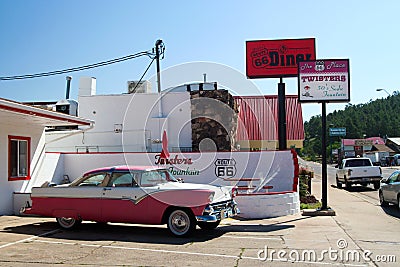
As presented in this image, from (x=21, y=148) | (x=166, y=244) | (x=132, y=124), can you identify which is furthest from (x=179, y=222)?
(x=132, y=124)

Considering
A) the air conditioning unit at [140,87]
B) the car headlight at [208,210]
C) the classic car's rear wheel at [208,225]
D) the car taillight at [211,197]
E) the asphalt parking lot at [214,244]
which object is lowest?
the asphalt parking lot at [214,244]

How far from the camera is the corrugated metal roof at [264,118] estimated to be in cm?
2455

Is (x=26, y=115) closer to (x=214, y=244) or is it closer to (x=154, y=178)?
(x=154, y=178)

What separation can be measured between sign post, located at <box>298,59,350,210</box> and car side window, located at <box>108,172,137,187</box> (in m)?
6.57

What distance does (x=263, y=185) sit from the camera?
17125mm

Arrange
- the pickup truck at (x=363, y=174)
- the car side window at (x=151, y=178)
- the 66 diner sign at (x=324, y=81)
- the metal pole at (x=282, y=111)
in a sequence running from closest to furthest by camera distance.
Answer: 1. the car side window at (x=151, y=178)
2. the 66 diner sign at (x=324, y=81)
3. the metal pole at (x=282, y=111)
4. the pickup truck at (x=363, y=174)

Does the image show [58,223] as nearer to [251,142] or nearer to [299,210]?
[299,210]

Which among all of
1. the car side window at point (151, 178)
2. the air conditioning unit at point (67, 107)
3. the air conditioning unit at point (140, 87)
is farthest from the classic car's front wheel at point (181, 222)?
the air conditioning unit at point (67, 107)

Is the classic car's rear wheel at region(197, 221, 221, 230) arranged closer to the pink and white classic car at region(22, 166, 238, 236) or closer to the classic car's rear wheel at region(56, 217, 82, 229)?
the pink and white classic car at region(22, 166, 238, 236)

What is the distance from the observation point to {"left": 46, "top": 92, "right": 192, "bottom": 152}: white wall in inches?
878

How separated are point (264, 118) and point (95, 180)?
15.0m

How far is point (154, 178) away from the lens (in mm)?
11172

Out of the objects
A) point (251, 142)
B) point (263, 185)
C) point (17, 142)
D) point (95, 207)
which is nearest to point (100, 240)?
point (95, 207)

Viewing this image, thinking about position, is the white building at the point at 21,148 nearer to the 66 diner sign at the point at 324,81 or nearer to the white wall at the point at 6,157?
the white wall at the point at 6,157
